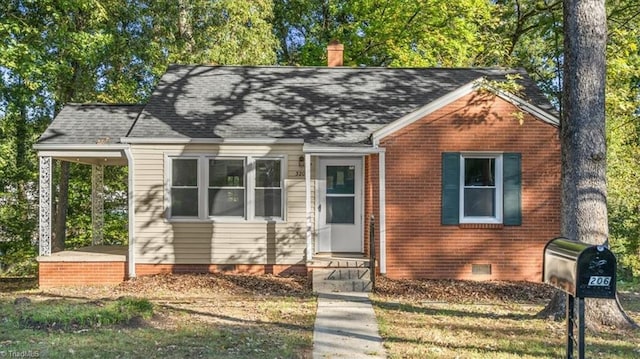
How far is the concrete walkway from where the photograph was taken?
5.95m

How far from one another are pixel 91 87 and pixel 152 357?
48.5 ft

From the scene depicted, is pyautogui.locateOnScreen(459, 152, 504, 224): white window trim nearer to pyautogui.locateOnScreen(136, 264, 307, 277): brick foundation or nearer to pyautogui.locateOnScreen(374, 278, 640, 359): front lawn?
pyautogui.locateOnScreen(374, 278, 640, 359): front lawn

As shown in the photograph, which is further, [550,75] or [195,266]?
[550,75]

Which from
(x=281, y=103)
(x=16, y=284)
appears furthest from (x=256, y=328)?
(x=16, y=284)

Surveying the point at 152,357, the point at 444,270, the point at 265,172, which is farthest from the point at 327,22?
the point at 152,357

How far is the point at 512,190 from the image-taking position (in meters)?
10.7

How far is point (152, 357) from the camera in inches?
215

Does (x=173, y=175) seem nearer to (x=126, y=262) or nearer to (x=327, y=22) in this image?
(x=126, y=262)

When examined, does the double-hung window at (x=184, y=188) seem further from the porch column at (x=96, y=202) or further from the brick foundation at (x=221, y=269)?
the porch column at (x=96, y=202)

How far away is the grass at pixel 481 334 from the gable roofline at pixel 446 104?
3.79 metres

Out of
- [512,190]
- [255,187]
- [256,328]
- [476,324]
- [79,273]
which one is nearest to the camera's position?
[256,328]

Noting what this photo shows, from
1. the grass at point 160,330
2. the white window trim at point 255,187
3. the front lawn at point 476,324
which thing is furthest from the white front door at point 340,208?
the grass at point 160,330

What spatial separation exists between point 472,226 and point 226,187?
5.37 metres

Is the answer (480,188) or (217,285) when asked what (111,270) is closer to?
(217,285)
